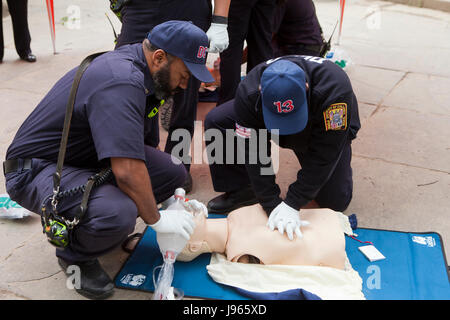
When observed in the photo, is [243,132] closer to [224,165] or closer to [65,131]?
[224,165]

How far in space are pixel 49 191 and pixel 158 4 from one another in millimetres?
1142

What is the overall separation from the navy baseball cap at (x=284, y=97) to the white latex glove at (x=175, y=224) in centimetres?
53

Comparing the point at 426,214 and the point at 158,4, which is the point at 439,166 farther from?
the point at 158,4

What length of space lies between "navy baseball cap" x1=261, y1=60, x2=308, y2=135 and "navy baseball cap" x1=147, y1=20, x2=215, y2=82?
29 centimetres

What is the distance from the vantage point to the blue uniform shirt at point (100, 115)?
184 cm

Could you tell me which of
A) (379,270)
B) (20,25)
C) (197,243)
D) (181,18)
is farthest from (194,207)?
(20,25)

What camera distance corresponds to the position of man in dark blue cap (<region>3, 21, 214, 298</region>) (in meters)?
1.87

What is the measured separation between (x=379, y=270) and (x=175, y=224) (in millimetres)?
950

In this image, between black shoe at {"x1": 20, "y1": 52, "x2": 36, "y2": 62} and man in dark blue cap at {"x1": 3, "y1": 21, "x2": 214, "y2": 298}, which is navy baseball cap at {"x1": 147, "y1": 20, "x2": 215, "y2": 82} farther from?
black shoe at {"x1": 20, "y1": 52, "x2": 36, "y2": 62}

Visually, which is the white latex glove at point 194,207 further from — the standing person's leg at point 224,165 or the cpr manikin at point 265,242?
the standing person's leg at point 224,165

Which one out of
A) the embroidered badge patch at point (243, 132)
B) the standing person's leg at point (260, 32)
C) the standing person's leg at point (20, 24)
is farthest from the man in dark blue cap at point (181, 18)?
the standing person's leg at point (20, 24)

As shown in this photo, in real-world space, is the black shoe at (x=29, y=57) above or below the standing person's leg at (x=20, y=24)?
below

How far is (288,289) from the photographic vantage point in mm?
2109

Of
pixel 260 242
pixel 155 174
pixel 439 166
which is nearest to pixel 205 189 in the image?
pixel 155 174
